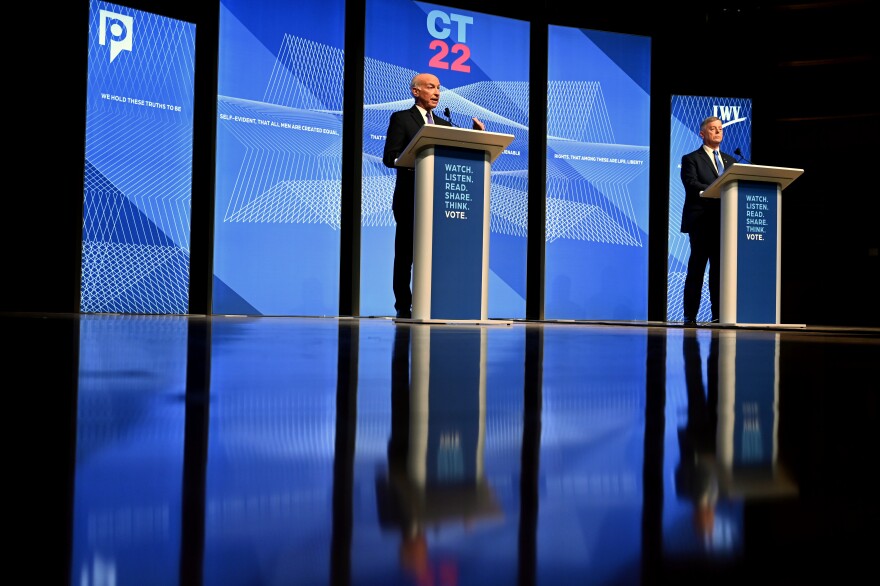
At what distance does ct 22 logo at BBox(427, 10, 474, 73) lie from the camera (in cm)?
677

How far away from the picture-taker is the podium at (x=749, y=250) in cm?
480

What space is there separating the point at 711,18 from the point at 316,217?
4.55m

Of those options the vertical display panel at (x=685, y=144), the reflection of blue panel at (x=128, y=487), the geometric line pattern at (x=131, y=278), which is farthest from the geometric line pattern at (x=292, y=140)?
the reflection of blue panel at (x=128, y=487)

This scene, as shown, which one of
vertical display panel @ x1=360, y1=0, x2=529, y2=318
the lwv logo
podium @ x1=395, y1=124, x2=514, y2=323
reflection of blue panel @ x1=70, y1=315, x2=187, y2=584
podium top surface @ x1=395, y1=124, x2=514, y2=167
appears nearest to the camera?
reflection of blue panel @ x1=70, y1=315, x2=187, y2=584

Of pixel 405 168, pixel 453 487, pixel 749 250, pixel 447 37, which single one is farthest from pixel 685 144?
pixel 453 487

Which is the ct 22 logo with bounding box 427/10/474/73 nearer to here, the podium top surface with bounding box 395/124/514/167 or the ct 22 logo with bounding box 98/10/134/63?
the ct 22 logo with bounding box 98/10/134/63

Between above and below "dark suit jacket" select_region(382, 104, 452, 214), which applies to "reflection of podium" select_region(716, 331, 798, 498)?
below

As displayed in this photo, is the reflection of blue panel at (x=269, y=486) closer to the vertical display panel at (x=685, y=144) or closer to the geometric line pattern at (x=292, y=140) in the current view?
the geometric line pattern at (x=292, y=140)

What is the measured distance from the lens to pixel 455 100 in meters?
6.80

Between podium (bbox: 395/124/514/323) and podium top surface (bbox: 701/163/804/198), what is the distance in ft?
5.89

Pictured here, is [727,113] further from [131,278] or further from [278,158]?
[131,278]

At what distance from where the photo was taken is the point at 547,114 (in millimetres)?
7246

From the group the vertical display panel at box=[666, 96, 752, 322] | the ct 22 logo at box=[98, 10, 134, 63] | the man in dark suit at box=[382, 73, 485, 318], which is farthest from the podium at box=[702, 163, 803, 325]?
the ct 22 logo at box=[98, 10, 134, 63]

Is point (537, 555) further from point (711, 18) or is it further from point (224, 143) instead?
point (711, 18)
